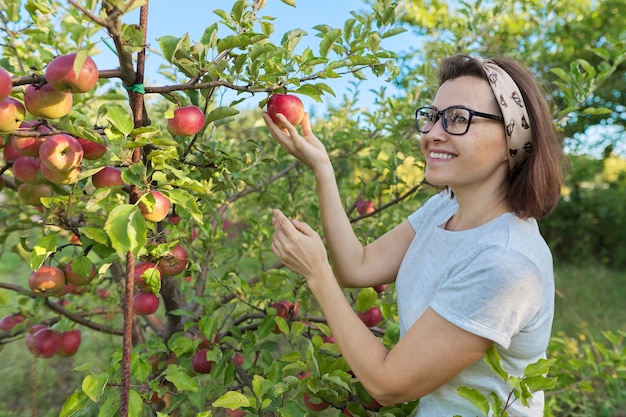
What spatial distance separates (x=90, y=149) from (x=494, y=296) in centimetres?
84

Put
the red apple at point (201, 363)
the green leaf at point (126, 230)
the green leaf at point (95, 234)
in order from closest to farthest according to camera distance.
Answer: the green leaf at point (126, 230) → the green leaf at point (95, 234) → the red apple at point (201, 363)

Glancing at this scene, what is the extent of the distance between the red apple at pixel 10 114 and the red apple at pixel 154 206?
0.83ft

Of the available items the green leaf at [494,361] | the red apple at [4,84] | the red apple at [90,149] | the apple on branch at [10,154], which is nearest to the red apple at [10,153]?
the apple on branch at [10,154]

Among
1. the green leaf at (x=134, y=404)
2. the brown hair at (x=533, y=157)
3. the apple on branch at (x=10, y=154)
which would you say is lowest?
the green leaf at (x=134, y=404)

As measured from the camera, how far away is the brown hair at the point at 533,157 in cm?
109

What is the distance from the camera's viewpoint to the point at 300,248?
1.10 m

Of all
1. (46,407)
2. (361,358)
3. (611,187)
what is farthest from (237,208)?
(611,187)

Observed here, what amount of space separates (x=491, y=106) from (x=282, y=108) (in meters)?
0.46

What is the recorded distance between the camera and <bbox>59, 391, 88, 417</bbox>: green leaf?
974 millimetres

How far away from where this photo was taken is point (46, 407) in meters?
2.42

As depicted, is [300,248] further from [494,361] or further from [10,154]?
[10,154]

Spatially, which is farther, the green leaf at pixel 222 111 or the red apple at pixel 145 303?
the red apple at pixel 145 303

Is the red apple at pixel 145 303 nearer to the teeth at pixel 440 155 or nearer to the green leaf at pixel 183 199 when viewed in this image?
the green leaf at pixel 183 199

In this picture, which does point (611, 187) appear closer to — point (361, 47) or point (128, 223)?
point (361, 47)
